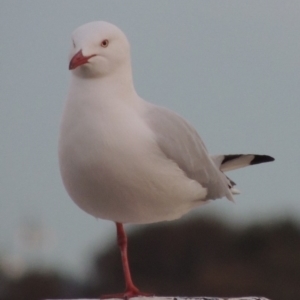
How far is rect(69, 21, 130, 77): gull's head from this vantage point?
199 cm

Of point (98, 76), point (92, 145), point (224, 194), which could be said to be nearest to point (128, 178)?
point (92, 145)

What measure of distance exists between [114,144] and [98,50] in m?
0.22

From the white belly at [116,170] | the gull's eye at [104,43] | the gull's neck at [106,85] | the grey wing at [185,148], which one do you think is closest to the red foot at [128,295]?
the white belly at [116,170]

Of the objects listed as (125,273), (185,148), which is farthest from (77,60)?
(125,273)

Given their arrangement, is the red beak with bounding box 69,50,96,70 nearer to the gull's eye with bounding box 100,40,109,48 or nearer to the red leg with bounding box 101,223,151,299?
the gull's eye with bounding box 100,40,109,48

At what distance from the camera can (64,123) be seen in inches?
81.4

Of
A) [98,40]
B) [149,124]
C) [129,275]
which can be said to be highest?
[98,40]

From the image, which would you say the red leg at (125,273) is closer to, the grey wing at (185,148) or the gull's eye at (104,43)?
the grey wing at (185,148)

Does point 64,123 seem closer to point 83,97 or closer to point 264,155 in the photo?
point 83,97

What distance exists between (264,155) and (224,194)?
33cm

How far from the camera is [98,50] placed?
2010mm

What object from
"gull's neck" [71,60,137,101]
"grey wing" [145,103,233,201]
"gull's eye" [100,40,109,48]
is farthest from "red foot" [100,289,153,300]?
"gull's eye" [100,40,109,48]

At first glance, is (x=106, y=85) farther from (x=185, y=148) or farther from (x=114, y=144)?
(x=185, y=148)

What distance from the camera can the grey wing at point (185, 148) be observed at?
212 centimetres
